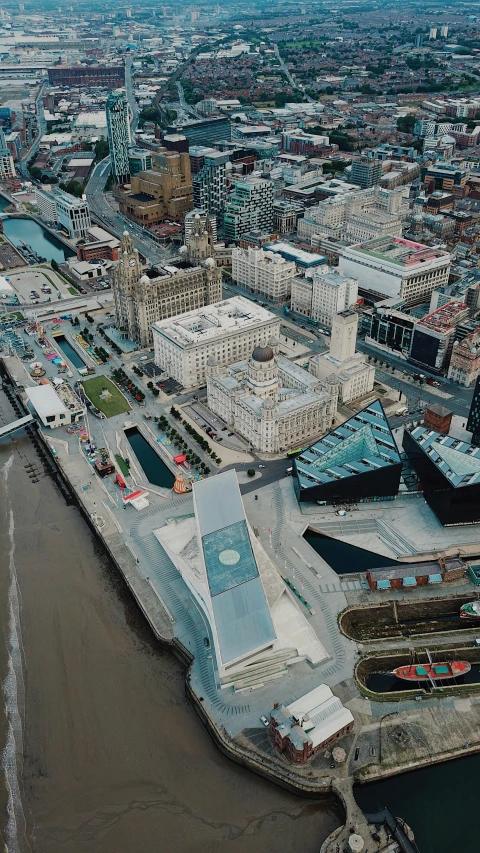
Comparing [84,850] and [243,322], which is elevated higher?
[243,322]

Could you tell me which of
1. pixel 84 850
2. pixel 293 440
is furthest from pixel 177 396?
pixel 84 850

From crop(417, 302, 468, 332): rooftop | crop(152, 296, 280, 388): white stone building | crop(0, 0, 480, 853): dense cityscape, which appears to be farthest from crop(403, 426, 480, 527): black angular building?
crop(152, 296, 280, 388): white stone building

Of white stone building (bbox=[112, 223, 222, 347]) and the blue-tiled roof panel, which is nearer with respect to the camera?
the blue-tiled roof panel

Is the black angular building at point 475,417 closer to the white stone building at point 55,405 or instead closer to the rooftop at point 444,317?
the rooftop at point 444,317

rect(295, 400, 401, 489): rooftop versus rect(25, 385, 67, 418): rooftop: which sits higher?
rect(295, 400, 401, 489): rooftop

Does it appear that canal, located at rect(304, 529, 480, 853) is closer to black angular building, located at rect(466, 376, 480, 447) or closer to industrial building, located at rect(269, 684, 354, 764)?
industrial building, located at rect(269, 684, 354, 764)

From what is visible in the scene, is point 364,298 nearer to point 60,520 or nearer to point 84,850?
point 60,520

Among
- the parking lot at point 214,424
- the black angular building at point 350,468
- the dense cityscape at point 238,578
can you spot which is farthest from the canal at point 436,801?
the parking lot at point 214,424
